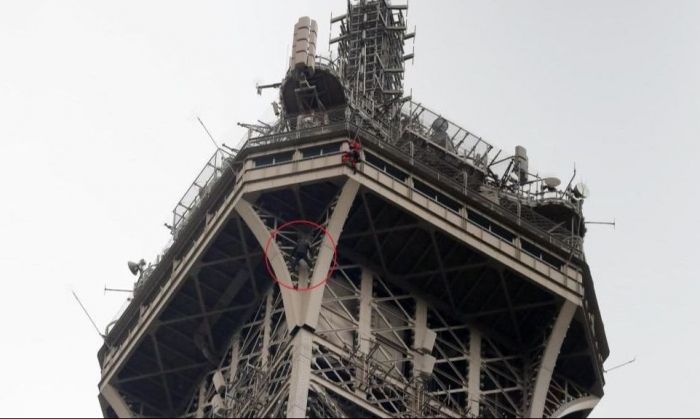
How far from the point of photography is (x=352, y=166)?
83375 mm

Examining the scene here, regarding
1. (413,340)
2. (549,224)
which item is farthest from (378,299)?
(549,224)

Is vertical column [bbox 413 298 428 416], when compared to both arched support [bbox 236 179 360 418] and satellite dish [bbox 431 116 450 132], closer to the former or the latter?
arched support [bbox 236 179 360 418]

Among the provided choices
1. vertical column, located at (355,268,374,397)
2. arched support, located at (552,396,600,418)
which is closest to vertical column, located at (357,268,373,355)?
vertical column, located at (355,268,374,397)

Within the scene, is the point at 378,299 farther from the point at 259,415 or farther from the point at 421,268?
the point at 259,415

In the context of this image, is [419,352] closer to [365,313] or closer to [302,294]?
[365,313]

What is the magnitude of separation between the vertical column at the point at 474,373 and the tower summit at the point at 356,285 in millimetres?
83

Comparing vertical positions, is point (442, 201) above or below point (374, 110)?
below

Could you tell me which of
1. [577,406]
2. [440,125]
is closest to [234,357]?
[577,406]

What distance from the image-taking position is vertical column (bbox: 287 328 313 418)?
Answer: 75.6 m

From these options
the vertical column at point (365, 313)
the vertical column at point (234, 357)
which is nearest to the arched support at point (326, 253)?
the vertical column at point (365, 313)

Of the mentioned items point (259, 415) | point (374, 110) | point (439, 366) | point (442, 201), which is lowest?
point (259, 415)

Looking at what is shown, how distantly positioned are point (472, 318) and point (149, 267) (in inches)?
604

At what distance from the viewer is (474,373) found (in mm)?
85062

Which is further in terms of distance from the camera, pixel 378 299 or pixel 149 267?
pixel 149 267
